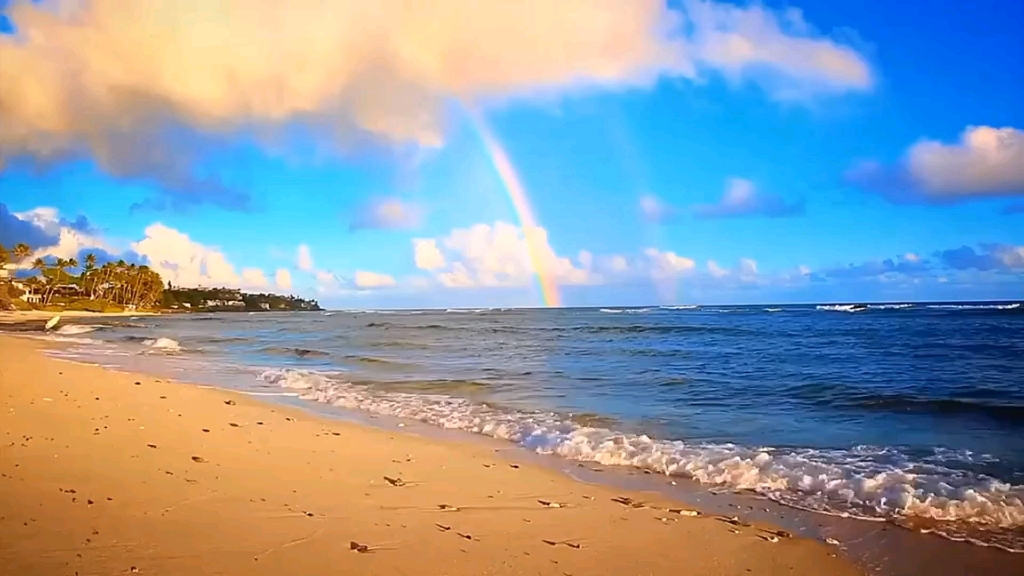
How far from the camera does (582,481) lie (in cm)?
781

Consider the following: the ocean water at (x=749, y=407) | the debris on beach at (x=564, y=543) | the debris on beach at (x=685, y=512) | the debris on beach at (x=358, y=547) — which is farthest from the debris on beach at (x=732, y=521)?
the debris on beach at (x=358, y=547)

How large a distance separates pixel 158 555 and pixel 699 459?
637cm

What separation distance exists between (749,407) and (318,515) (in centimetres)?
1036

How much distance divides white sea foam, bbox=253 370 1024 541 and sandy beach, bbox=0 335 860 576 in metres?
1.28

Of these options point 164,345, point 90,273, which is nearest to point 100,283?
point 90,273

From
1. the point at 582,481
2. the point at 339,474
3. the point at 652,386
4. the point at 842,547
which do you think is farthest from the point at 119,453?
the point at 652,386

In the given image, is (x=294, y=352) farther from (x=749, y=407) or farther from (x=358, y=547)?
(x=358, y=547)

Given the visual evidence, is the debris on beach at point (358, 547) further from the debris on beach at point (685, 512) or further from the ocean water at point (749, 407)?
the ocean water at point (749, 407)

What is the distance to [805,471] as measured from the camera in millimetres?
8180

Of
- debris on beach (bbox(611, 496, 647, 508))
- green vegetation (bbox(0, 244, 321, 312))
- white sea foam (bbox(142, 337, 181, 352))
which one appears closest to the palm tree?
green vegetation (bbox(0, 244, 321, 312))

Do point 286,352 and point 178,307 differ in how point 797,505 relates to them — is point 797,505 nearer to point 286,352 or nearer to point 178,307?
point 286,352

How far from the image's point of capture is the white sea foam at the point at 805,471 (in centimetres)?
678

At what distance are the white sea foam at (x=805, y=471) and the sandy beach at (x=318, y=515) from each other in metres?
1.28

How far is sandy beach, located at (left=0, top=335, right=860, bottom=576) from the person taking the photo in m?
4.77
